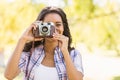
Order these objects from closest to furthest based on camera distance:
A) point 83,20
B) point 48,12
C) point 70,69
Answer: point 70,69 < point 48,12 < point 83,20

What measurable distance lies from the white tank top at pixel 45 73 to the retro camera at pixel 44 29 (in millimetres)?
125

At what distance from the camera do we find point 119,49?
3.59 meters

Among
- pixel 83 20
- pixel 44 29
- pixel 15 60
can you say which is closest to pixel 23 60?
pixel 15 60

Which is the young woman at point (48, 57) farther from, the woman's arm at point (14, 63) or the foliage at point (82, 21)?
the foliage at point (82, 21)

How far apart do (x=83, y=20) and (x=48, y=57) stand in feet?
6.65

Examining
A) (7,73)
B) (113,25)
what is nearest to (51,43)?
(7,73)

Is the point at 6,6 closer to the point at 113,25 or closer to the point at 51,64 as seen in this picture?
the point at 113,25

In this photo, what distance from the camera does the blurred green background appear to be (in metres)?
3.41

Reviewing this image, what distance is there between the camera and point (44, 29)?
4.92 feet

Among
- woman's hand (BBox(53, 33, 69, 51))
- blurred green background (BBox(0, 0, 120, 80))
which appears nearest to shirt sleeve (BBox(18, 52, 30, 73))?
woman's hand (BBox(53, 33, 69, 51))

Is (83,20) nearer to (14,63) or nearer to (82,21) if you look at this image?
(82,21)

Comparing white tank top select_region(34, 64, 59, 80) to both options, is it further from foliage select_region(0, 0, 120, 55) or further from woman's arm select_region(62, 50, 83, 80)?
foliage select_region(0, 0, 120, 55)

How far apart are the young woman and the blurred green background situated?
1.80m

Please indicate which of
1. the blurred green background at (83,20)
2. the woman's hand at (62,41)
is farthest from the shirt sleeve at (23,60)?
the blurred green background at (83,20)
